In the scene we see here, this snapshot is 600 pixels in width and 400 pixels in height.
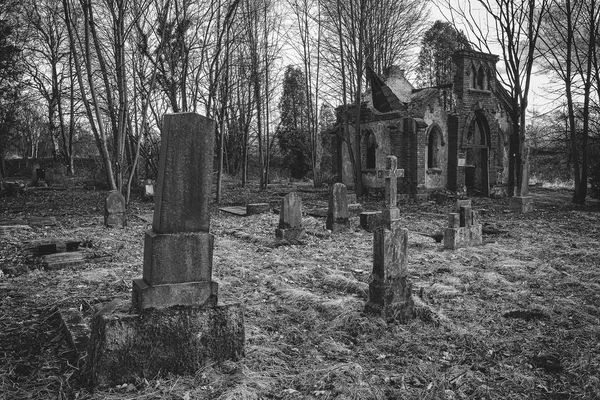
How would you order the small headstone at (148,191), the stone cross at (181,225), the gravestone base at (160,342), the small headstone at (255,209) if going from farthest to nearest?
the small headstone at (148,191) → the small headstone at (255,209) → the stone cross at (181,225) → the gravestone base at (160,342)

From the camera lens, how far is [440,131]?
21.0 meters

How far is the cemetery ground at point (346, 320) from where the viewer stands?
3434 mm

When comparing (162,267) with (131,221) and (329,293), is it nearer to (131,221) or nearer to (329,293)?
(329,293)

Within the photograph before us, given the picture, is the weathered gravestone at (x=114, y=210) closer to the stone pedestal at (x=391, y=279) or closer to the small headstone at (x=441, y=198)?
the stone pedestal at (x=391, y=279)

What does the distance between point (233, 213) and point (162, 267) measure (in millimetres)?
11498

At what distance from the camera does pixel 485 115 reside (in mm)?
22156

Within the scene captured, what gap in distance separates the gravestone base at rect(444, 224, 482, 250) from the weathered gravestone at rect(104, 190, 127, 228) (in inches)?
311

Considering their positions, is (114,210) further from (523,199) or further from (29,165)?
(29,165)

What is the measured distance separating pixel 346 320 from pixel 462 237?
17.7ft

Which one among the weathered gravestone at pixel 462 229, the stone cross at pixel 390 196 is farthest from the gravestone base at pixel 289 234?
the stone cross at pixel 390 196

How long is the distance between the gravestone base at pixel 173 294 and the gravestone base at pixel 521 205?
1454cm

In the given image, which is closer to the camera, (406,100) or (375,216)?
(375,216)

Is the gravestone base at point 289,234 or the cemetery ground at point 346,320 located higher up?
the gravestone base at point 289,234

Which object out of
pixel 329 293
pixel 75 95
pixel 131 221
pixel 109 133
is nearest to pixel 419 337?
pixel 329 293
